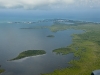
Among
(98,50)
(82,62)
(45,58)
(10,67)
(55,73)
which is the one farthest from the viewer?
(98,50)

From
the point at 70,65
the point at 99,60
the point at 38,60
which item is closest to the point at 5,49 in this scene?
the point at 38,60

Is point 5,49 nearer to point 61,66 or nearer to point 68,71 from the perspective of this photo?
point 61,66

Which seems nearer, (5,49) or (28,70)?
(28,70)

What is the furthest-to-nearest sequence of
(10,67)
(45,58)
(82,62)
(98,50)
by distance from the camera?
(98,50)
(45,58)
(82,62)
(10,67)

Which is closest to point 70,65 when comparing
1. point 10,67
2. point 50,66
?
point 50,66

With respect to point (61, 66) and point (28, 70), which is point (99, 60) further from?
point (28, 70)

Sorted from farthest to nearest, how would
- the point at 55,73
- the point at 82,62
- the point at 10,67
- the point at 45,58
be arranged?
the point at 45,58 → the point at 82,62 → the point at 10,67 → the point at 55,73

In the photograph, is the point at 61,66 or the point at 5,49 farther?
the point at 5,49

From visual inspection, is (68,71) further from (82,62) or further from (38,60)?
(38,60)
